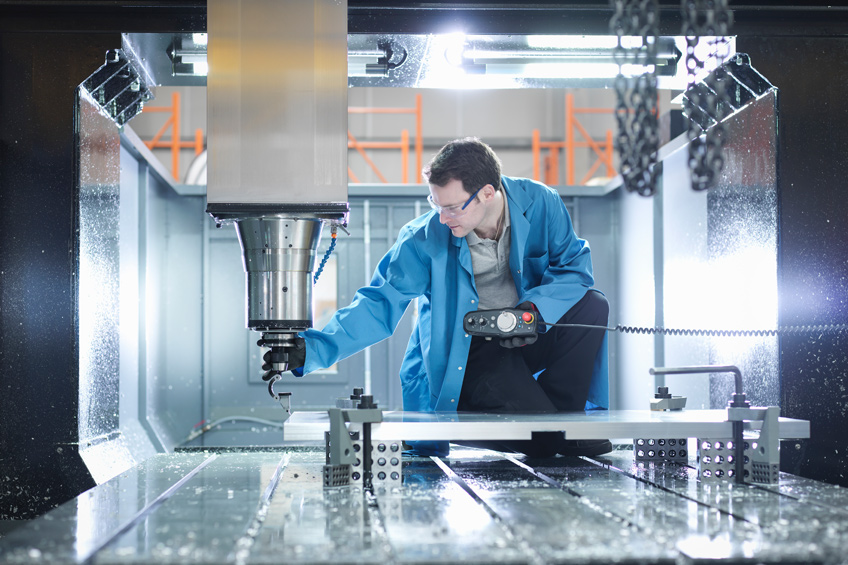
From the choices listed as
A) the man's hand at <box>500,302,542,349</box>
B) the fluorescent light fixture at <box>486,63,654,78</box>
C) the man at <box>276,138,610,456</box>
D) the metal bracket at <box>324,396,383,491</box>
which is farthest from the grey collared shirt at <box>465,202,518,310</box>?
the metal bracket at <box>324,396,383,491</box>

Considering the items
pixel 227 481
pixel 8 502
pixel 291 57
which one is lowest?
pixel 8 502

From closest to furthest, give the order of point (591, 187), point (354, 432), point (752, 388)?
point (354, 432)
point (752, 388)
point (591, 187)

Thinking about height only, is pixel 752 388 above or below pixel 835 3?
below

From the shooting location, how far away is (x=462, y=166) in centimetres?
245

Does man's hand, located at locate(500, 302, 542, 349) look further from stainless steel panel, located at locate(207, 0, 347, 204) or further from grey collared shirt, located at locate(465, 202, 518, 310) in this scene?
stainless steel panel, located at locate(207, 0, 347, 204)

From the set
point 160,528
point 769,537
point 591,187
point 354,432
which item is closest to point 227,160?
point 354,432

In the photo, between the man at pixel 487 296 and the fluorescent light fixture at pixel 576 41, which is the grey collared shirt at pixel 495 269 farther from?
the fluorescent light fixture at pixel 576 41

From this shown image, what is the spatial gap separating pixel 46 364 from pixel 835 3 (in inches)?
102

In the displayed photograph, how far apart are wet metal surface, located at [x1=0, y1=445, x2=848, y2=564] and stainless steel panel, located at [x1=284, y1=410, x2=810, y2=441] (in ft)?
0.36

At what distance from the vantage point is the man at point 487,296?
8.02 ft

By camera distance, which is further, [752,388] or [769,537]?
[752,388]

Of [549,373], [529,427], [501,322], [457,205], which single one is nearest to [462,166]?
[457,205]

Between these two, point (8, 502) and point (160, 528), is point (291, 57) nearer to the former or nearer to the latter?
point (160, 528)

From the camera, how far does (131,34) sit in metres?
2.47
